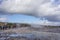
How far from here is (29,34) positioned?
13.4 meters

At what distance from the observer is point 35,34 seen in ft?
44.1

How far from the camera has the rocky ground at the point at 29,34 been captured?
12.1m

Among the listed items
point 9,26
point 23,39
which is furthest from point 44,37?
point 9,26

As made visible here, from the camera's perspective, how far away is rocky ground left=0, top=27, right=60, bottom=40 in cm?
1211

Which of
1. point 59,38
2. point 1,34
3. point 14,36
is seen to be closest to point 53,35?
point 59,38

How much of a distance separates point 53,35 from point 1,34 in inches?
181

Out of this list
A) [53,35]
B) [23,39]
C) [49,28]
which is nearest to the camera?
[23,39]

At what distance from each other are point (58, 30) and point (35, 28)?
204 centimetres

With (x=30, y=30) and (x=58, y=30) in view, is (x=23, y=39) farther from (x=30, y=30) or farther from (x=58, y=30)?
(x=58, y=30)

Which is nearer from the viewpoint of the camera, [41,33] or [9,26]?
[9,26]

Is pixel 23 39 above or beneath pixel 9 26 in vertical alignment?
beneath

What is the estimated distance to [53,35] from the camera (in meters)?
13.8

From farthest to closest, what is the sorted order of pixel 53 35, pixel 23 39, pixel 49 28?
1. pixel 53 35
2. pixel 49 28
3. pixel 23 39

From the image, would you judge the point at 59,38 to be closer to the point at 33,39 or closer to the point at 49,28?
the point at 49,28
